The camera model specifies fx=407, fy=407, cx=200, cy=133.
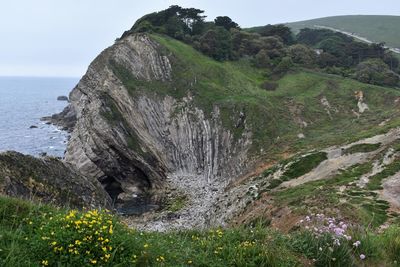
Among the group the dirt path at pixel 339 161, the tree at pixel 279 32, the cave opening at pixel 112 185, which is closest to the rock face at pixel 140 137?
the cave opening at pixel 112 185

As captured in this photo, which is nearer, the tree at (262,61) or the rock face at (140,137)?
the rock face at (140,137)

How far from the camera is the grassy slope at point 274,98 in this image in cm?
5233

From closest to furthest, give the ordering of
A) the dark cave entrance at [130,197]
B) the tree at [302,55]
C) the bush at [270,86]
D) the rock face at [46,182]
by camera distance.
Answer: the rock face at [46,182] < the dark cave entrance at [130,197] < the bush at [270,86] < the tree at [302,55]

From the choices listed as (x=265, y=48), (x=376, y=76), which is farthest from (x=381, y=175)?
(x=265, y=48)

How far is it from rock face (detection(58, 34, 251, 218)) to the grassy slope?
1.76m

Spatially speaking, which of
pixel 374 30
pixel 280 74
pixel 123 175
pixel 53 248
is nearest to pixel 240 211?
pixel 123 175

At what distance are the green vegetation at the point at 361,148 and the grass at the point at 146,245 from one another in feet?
88.9

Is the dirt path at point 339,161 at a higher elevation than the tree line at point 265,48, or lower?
lower

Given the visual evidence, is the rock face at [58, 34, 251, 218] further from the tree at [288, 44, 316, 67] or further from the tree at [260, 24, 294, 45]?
the tree at [260, 24, 294, 45]

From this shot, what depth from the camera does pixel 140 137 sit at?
53656mm

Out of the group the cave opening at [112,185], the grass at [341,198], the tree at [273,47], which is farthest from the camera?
the tree at [273,47]

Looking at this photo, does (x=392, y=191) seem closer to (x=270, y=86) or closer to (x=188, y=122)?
(x=188, y=122)

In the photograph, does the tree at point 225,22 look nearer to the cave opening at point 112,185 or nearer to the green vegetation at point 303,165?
the cave opening at point 112,185

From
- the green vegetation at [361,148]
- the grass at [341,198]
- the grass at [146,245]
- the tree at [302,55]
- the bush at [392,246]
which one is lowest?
the grass at [341,198]
